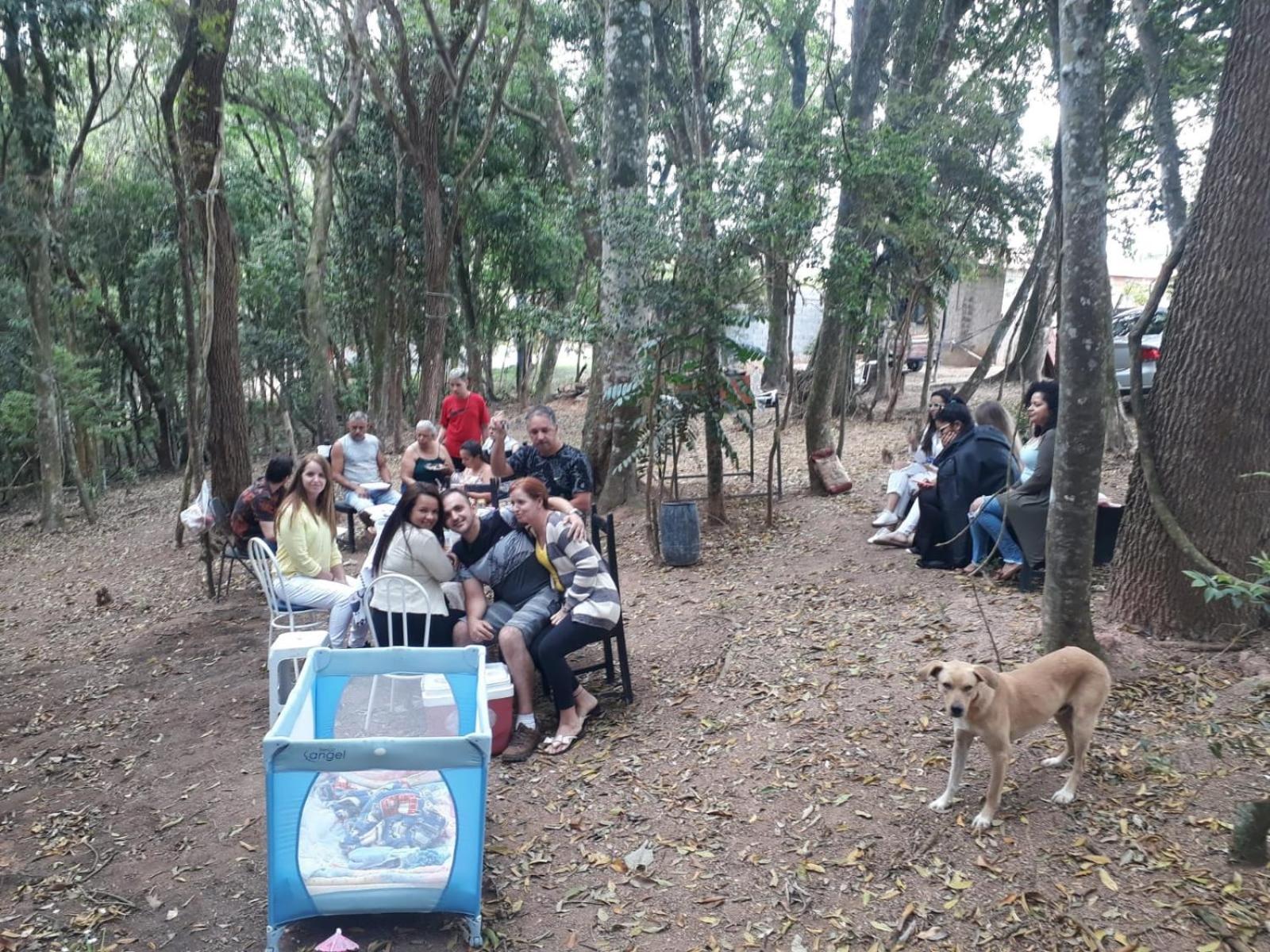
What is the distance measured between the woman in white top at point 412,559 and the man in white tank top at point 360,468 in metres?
3.93

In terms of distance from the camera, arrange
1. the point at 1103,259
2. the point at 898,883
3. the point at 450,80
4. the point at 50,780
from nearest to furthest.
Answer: the point at 898,883, the point at 1103,259, the point at 50,780, the point at 450,80

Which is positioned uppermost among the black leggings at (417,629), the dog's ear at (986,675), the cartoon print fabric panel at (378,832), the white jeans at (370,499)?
the dog's ear at (986,675)

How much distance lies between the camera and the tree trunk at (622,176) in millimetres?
8023

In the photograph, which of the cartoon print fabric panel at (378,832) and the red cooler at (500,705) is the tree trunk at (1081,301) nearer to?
the red cooler at (500,705)

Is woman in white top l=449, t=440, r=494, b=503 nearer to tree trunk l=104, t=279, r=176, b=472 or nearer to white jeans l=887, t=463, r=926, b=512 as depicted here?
white jeans l=887, t=463, r=926, b=512

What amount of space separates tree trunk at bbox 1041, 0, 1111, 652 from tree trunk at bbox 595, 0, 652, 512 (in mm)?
4168

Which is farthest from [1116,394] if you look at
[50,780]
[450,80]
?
[450,80]

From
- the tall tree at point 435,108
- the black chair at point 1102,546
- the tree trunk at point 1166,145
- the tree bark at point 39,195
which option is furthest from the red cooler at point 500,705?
the tall tree at point 435,108

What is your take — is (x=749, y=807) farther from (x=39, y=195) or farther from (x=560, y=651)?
(x=39, y=195)

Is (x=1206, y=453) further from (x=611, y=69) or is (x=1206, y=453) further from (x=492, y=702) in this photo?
(x=611, y=69)

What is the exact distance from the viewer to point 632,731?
4.71 metres

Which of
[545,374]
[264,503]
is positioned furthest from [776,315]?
[545,374]

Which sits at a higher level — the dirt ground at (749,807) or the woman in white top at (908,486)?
the woman in white top at (908,486)

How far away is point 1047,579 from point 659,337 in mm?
3656
